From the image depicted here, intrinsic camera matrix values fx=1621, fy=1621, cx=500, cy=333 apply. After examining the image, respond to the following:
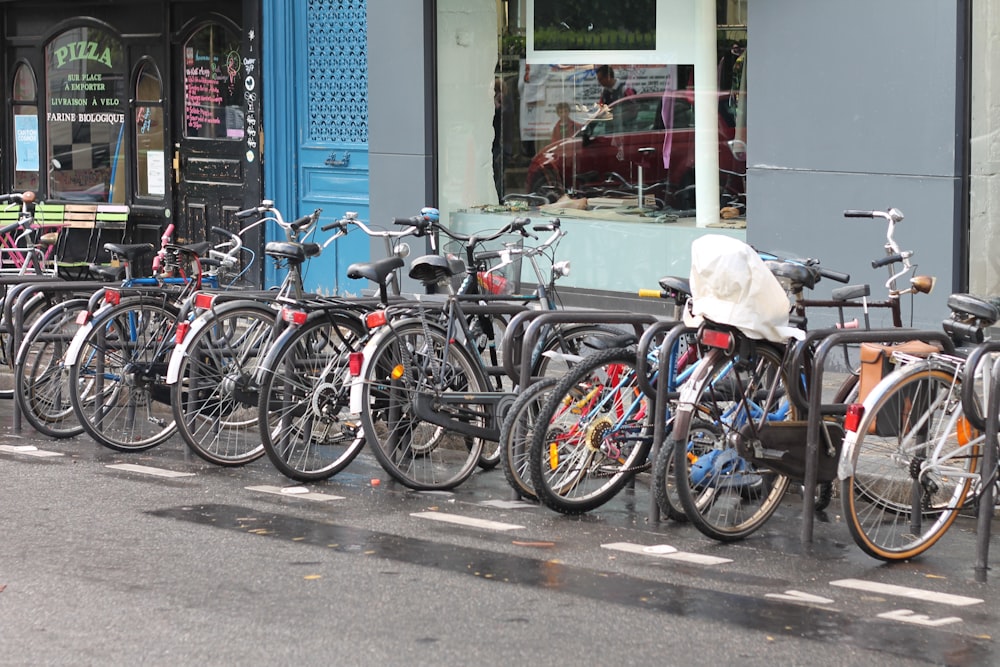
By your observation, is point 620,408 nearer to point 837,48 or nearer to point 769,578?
point 769,578

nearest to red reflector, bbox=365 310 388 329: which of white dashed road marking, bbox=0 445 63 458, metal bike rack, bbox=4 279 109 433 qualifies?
white dashed road marking, bbox=0 445 63 458

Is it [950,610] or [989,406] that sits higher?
[989,406]

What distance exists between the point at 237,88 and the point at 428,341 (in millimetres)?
7204

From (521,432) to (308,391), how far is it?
1.31m

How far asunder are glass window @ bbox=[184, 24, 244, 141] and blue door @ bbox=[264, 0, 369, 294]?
1.77ft

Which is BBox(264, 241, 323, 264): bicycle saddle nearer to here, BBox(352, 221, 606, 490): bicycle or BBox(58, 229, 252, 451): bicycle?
BBox(352, 221, 606, 490): bicycle

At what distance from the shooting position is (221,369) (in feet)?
27.7

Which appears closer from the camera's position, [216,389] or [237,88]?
[216,389]

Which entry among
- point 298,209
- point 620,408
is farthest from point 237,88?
point 620,408

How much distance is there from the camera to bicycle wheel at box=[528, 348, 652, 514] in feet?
23.5

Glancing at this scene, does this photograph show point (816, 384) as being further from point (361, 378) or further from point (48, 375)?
point (48, 375)

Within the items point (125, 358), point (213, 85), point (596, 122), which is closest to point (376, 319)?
point (125, 358)

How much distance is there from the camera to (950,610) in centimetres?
580

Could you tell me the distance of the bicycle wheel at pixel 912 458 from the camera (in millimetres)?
6469
